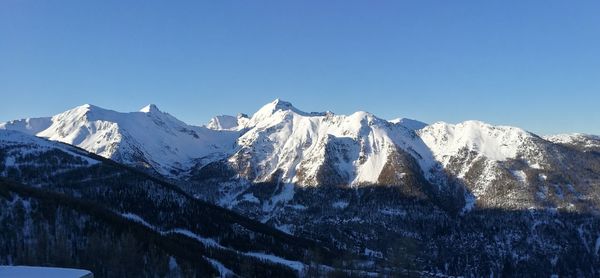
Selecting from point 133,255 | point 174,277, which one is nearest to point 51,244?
point 133,255

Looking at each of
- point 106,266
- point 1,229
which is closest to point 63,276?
point 106,266

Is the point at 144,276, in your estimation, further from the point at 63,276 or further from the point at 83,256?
the point at 63,276

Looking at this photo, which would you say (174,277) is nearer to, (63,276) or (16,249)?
(16,249)

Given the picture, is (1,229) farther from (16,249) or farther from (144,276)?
(144,276)

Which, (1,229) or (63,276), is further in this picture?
(1,229)

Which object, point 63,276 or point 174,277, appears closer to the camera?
point 63,276

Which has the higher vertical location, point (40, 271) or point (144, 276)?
point (40, 271)

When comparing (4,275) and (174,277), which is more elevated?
(4,275)
